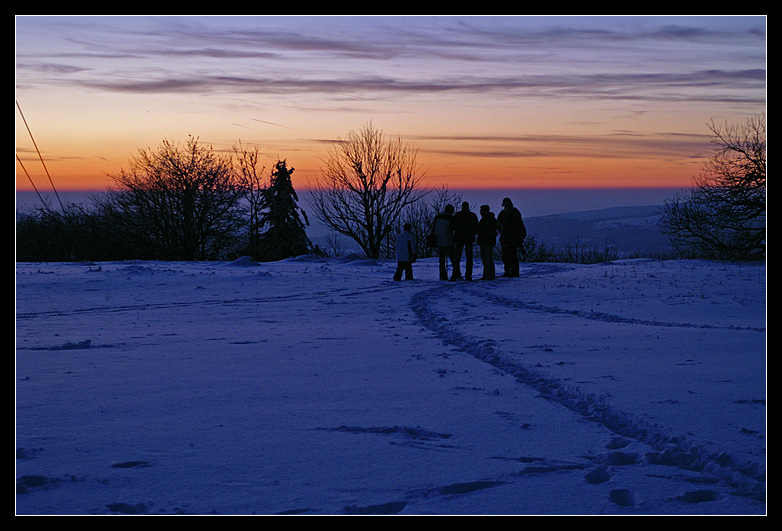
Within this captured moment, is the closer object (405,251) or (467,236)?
(467,236)

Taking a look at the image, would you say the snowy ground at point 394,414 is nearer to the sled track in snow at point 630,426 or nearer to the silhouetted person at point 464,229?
the sled track in snow at point 630,426

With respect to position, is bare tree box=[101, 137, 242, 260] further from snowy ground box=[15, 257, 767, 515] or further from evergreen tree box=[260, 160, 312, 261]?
snowy ground box=[15, 257, 767, 515]

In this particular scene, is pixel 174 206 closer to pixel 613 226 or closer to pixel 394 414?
pixel 394 414

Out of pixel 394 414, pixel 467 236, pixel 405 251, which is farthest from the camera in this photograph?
pixel 405 251

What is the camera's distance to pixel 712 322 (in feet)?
27.6

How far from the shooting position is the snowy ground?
305 cm

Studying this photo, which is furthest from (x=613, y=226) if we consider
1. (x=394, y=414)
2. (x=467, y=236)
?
(x=394, y=414)

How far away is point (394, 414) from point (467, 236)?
11.6 metres

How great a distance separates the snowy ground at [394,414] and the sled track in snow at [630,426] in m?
0.01

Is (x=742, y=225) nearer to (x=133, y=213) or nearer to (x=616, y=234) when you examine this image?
(x=133, y=213)

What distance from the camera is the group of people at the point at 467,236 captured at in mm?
15657

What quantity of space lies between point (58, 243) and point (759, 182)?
32.0m

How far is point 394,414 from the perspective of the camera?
429 cm

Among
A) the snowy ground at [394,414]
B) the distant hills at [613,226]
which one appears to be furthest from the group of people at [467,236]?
the distant hills at [613,226]
